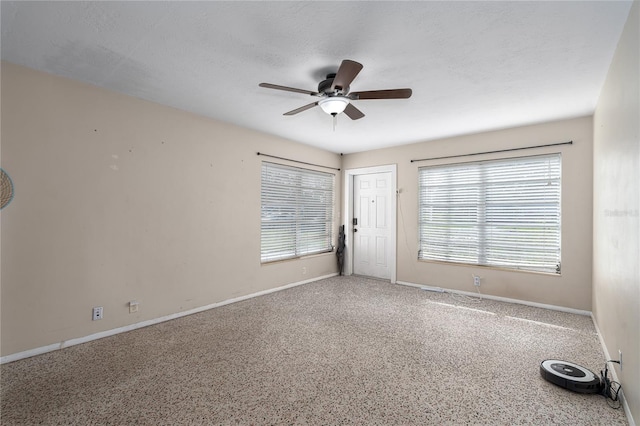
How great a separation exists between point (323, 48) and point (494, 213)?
11.6ft

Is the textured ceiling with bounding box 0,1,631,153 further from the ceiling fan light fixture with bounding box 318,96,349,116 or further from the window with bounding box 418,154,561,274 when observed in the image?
the window with bounding box 418,154,561,274

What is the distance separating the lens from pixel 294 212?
202 inches

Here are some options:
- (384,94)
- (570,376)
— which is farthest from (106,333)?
(570,376)

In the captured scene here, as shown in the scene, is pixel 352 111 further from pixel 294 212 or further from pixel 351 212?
pixel 351 212

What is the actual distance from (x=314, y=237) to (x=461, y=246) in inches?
97.7

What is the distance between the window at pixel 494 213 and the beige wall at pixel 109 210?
3028mm

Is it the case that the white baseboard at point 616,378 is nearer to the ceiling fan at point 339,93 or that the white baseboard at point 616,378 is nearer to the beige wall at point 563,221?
the beige wall at point 563,221

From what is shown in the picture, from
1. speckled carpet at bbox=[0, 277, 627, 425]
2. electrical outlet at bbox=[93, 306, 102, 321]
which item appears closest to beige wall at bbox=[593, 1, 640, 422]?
speckled carpet at bbox=[0, 277, 627, 425]

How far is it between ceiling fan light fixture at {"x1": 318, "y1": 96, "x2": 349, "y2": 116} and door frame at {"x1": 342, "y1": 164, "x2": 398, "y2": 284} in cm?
293

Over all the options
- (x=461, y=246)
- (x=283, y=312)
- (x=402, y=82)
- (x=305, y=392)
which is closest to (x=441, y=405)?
(x=305, y=392)

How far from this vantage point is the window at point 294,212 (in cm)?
469

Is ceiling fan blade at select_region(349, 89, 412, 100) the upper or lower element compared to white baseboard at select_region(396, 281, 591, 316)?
upper

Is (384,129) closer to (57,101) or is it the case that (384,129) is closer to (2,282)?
(57,101)

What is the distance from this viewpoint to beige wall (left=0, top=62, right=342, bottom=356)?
8.29 feet
